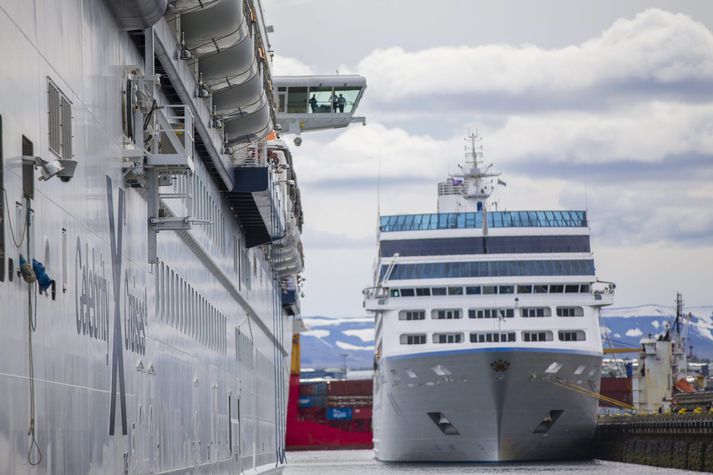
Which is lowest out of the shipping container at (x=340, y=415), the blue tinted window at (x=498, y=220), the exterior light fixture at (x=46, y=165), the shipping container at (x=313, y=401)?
the shipping container at (x=340, y=415)

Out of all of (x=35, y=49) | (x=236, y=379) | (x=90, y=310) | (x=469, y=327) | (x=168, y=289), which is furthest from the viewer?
(x=469, y=327)

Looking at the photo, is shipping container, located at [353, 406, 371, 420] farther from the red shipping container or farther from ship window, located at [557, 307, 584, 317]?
ship window, located at [557, 307, 584, 317]

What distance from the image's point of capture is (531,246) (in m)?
76.9

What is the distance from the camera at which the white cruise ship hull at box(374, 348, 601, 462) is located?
230 feet

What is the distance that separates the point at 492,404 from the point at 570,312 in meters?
7.30

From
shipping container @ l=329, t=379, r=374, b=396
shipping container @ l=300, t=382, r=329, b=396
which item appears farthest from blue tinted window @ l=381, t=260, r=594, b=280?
shipping container @ l=329, t=379, r=374, b=396

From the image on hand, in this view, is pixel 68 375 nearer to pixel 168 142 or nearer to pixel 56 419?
pixel 56 419

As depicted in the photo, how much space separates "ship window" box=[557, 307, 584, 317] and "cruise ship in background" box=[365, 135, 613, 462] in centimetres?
5

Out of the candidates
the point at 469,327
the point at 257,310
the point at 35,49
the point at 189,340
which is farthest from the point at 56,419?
the point at 469,327

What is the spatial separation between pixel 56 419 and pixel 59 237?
4.96 feet

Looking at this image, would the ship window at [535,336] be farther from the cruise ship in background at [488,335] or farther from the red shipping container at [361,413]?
the red shipping container at [361,413]

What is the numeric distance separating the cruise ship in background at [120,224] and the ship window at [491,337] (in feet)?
138

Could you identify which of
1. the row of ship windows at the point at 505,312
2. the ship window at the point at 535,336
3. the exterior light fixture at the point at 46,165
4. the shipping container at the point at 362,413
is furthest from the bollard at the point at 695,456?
the shipping container at the point at 362,413

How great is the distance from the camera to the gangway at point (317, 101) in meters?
48.4
